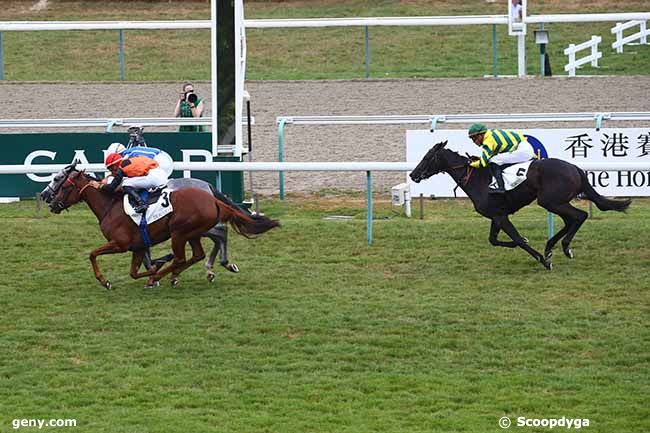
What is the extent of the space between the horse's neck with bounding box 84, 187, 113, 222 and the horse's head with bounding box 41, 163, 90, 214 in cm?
8

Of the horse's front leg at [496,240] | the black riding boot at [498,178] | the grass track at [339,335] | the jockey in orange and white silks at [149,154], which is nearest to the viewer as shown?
the grass track at [339,335]

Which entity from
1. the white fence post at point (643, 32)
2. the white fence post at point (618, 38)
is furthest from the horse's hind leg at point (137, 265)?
the white fence post at point (643, 32)

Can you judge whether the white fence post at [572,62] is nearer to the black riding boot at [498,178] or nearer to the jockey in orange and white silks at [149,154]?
the black riding boot at [498,178]

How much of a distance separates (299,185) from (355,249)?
11.9 feet

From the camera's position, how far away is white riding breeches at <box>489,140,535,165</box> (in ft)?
36.3

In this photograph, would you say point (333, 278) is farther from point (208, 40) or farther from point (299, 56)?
point (208, 40)

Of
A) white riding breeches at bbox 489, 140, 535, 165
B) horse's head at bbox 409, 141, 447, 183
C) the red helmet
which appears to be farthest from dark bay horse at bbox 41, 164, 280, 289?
white riding breeches at bbox 489, 140, 535, 165

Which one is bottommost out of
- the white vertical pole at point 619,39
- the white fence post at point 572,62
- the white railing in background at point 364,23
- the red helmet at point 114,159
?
the red helmet at point 114,159

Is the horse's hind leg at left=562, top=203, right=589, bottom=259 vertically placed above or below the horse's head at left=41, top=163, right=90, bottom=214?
below

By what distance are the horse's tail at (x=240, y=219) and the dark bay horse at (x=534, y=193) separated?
154 centimetres

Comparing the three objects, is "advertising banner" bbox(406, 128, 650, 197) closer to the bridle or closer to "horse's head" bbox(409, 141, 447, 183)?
"horse's head" bbox(409, 141, 447, 183)

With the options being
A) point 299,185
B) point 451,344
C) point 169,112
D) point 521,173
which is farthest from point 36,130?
point 451,344

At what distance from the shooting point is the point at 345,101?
19.1m

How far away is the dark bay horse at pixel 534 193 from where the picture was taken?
10797mm
